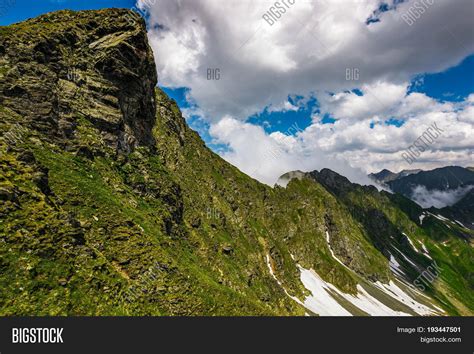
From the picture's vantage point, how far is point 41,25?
43.4 metres

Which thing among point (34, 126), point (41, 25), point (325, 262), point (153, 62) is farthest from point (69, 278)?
point (325, 262)

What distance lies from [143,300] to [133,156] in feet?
99.1

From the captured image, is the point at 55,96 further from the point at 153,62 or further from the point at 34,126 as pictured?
the point at 153,62

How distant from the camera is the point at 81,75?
45.7 metres
